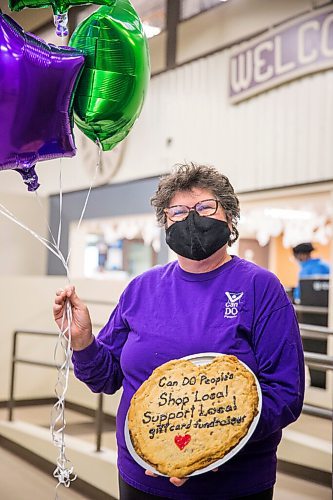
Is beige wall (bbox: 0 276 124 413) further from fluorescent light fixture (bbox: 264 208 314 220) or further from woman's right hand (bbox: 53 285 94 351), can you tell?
woman's right hand (bbox: 53 285 94 351)

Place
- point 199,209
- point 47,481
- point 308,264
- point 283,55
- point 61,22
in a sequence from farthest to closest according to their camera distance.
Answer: point 308,264 → point 283,55 → point 47,481 → point 61,22 → point 199,209

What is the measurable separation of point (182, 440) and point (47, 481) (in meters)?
2.90

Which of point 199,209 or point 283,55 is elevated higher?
point 283,55

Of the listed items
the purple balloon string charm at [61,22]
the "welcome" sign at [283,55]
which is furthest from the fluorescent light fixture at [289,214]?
the purple balloon string charm at [61,22]

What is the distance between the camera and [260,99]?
493 centimetres

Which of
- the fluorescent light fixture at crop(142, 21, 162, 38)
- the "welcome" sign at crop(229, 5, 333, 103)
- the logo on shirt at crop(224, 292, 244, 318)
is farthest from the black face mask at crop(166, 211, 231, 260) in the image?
the fluorescent light fixture at crop(142, 21, 162, 38)

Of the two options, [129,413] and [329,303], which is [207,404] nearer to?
[129,413]

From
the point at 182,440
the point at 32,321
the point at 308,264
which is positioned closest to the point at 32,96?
the point at 182,440

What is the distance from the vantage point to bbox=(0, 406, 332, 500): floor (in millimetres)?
3148

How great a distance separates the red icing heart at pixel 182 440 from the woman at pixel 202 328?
2.7 inches

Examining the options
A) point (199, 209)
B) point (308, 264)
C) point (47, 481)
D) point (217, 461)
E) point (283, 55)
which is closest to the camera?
point (217, 461)

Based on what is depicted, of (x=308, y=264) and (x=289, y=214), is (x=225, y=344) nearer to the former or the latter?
(x=308, y=264)

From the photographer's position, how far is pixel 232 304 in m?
1.34

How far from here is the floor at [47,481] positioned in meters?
3.15
